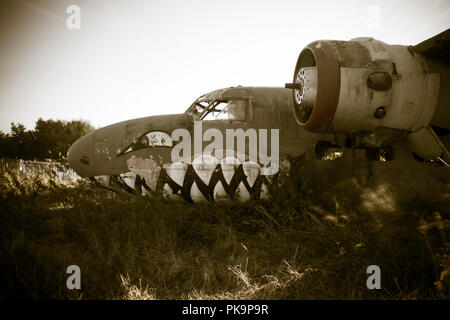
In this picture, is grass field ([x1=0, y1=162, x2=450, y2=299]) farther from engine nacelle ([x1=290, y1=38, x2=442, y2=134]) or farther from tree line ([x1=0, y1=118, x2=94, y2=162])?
tree line ([x1=0, y1=118, x2=94, y2=162])

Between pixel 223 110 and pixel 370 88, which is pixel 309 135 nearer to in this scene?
pixel 370 88

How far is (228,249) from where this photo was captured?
3475 mm

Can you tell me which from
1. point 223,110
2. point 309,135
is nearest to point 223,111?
point 223,110

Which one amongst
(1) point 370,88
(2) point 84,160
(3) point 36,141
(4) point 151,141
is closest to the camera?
(1) point 370,88

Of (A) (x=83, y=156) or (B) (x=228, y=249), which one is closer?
(B) (x=228, y=249)

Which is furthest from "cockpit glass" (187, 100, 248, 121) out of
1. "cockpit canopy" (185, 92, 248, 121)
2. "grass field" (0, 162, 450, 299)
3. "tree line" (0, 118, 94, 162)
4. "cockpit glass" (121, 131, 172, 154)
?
"tree line" (0, 118, 94, 162)

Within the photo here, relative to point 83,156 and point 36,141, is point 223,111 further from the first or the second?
point 36,141

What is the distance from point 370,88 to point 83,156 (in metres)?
5.45

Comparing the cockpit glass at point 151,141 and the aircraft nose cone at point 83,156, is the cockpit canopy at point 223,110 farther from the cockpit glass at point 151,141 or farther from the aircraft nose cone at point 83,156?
the aircraft nose cone at point 83,156

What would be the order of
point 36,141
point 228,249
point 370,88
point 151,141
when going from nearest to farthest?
point 228,249, point 370,88, point 151,141, point 36,141

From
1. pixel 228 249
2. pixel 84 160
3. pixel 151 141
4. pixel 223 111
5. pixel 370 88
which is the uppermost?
pixel 370 88

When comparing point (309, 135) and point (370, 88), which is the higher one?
point (370, 88)
